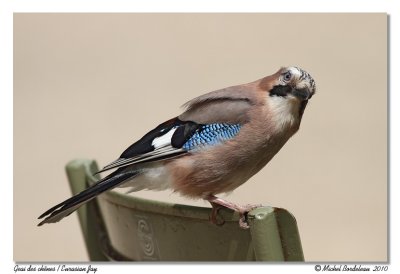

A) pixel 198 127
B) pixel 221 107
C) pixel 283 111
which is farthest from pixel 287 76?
pixel 198 127

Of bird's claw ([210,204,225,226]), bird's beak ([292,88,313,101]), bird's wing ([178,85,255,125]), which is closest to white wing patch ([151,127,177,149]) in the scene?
bird's wing ([178,85,255,125])

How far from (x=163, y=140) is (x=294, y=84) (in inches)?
24.2

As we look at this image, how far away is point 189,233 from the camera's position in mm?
2498

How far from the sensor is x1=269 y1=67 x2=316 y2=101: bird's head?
3.18 m

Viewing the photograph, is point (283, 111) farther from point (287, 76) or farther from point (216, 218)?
point (216, 218)

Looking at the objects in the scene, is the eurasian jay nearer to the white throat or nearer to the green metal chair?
the white throat

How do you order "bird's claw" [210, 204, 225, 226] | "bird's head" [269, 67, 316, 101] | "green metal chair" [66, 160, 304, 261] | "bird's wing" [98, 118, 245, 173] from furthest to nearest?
"bird's wing" [98, 118, 245, 173]
"bird's head" [269, 67, 316, 101]
"bird's claw" [210, 204, 225, 226]
"green metal chair" [66, 160, 304, 261]

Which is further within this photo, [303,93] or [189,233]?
[303,93]

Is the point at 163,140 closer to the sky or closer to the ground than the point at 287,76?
closer to the ground

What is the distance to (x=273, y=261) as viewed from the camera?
7.37 ft

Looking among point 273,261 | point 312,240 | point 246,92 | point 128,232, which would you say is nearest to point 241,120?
point 246,92

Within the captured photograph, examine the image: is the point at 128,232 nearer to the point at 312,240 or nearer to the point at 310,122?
the point at 312,240

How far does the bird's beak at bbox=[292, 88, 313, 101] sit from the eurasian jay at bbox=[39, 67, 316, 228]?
0.07 meters

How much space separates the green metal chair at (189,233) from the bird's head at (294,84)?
813 millimetres
